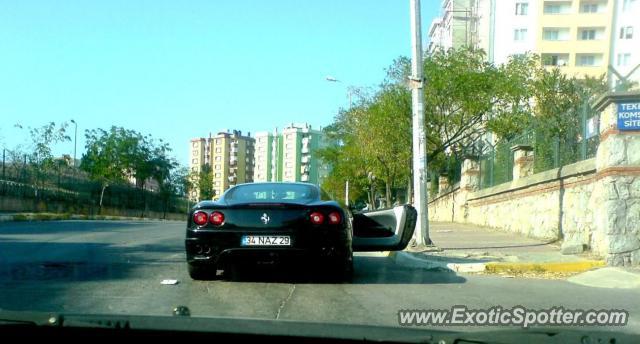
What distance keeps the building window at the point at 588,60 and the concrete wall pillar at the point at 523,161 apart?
169ft

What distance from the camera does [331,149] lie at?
56.4 meters

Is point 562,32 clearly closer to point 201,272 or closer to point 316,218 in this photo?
point 316,218

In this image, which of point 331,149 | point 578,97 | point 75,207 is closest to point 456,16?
point 331,149

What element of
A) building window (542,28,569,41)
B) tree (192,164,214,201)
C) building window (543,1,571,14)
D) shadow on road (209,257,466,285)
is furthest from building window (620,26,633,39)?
shadow on road (209,257,466,285)

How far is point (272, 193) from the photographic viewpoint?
900 cm

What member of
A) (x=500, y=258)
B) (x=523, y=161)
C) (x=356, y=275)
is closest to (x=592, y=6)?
(x=523, y=161)

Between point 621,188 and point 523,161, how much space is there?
8297 millimetres

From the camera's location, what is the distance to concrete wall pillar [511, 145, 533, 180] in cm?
1869

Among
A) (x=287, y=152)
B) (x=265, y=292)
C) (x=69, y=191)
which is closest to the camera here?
(x=265, y=292)

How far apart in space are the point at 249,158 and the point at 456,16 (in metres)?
69.3

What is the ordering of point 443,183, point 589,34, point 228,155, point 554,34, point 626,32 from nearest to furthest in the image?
point 443,183
point 626,32
point 589,34
point 554,34
point 228,155

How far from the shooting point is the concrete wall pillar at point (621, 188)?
34.2 ft

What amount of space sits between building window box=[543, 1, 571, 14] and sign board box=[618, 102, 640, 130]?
5894cm

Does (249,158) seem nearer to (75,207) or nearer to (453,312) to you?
(75,207)
